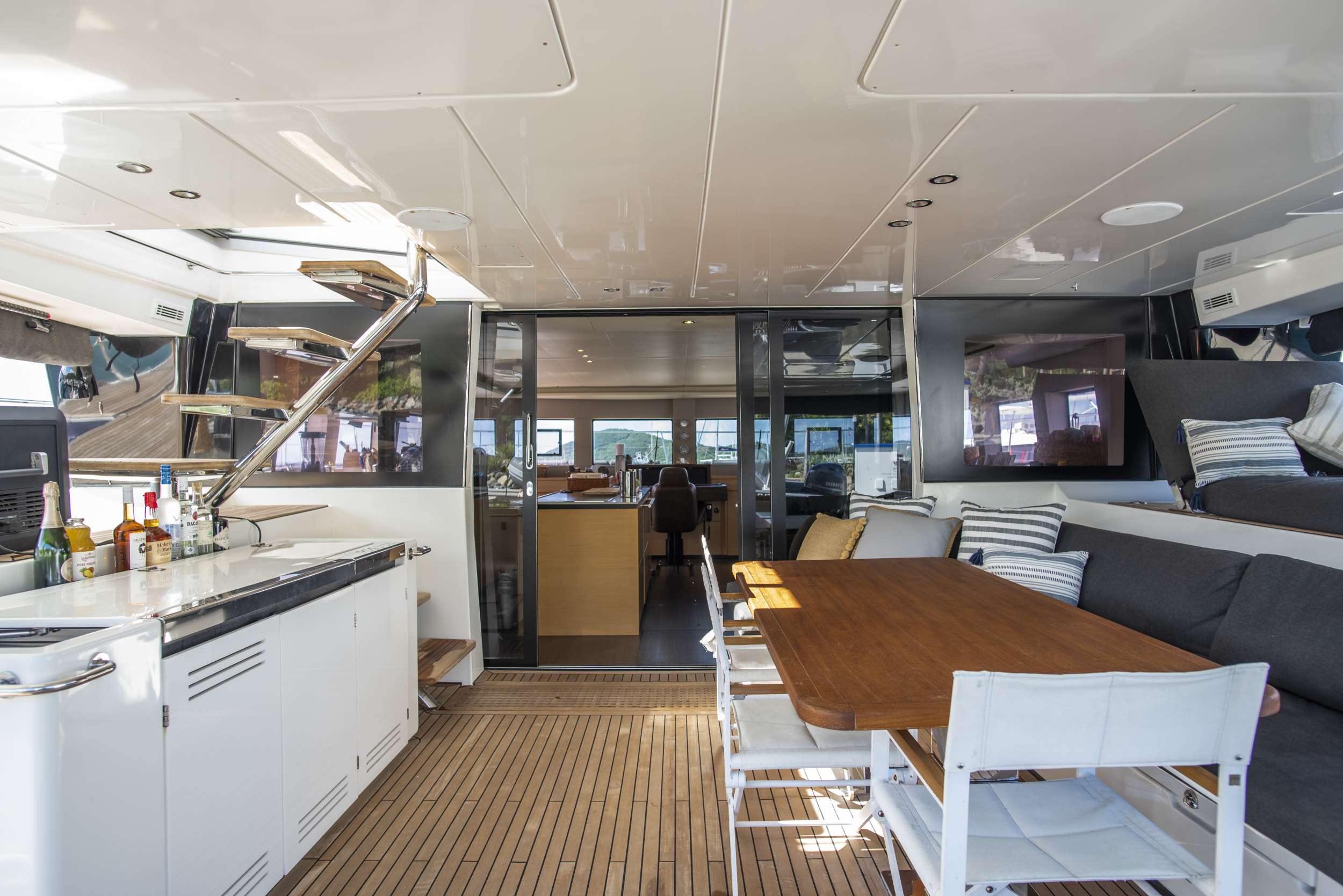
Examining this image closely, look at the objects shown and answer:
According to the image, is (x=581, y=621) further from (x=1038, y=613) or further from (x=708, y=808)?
(x=1038, y=613)

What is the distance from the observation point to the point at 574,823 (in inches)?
92.2

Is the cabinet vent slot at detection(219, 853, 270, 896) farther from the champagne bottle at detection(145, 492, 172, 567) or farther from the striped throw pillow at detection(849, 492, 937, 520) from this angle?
the striped throw pillow at detection(849, 492, 937, 520)

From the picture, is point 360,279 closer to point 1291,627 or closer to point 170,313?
→ point 170,313

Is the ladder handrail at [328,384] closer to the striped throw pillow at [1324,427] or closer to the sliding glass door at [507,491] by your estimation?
the sliding glass door at [507,491]

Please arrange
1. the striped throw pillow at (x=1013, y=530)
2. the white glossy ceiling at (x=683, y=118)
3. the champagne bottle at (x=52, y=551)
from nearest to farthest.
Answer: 1. the white glossy ceiling at (x=683, y=118)
2. the champagne bottle at (x=52, y=551)
3. the striped throw pillow at (x=1013, y=530)

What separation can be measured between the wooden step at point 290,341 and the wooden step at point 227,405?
20cm

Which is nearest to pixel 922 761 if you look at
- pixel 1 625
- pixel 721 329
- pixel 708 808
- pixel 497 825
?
pixel 708 808

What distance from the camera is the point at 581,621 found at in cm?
469

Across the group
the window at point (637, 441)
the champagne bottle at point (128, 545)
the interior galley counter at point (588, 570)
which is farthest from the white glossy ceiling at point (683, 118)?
the window at point (637, 441)

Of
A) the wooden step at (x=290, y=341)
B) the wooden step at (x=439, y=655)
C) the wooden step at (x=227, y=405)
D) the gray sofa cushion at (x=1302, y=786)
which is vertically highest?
the wooden step at (x=290, y=341)

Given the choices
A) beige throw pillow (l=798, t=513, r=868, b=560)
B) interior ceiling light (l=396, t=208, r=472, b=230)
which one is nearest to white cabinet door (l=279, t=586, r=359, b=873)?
interior ceiling light (l=396, t=208, r=472, b=230)

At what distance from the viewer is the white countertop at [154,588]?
1430 mm

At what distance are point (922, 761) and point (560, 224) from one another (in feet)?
6.99

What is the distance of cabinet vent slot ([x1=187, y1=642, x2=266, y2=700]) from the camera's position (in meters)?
1.58
